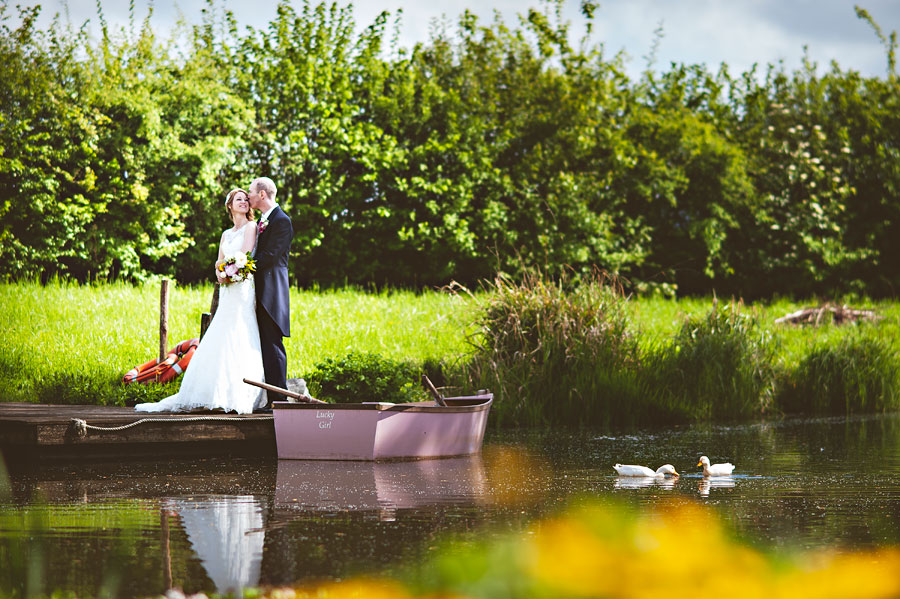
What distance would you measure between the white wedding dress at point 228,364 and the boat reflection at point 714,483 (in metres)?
4.09

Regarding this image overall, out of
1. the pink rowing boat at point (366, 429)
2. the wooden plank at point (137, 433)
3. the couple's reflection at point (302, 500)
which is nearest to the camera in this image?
the couple's reflection at point (302, 500)

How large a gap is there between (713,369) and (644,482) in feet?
21.0

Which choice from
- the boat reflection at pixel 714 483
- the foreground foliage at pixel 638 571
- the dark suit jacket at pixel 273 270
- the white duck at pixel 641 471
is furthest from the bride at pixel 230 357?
the foreground foliage at pixel 638 571

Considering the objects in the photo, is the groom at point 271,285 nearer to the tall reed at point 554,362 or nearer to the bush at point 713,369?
the tall reed at point 554,362

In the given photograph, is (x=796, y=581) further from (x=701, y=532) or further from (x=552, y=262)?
(x=552, y=262)

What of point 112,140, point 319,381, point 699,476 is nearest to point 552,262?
point 112,140

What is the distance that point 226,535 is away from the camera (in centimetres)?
541

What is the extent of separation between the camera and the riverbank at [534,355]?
13.0 metres

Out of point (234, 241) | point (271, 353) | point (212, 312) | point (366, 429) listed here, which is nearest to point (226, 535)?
point (366, 429)

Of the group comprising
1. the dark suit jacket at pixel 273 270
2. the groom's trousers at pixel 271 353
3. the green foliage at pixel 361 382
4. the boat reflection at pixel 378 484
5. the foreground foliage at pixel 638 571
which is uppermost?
the dark suit jacket at pixel 273 270

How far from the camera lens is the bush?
1372cm

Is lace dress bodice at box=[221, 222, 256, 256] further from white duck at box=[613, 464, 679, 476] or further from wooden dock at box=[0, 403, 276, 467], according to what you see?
white duck at box=[613, 464, 679, 476]

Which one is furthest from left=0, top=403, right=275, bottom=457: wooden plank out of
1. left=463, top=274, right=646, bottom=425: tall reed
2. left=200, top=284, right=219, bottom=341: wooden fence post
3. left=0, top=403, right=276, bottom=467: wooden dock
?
left=463, top=274, right=646, bottom=425: tall reed

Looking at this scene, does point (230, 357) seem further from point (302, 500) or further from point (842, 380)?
point (842, 380)
